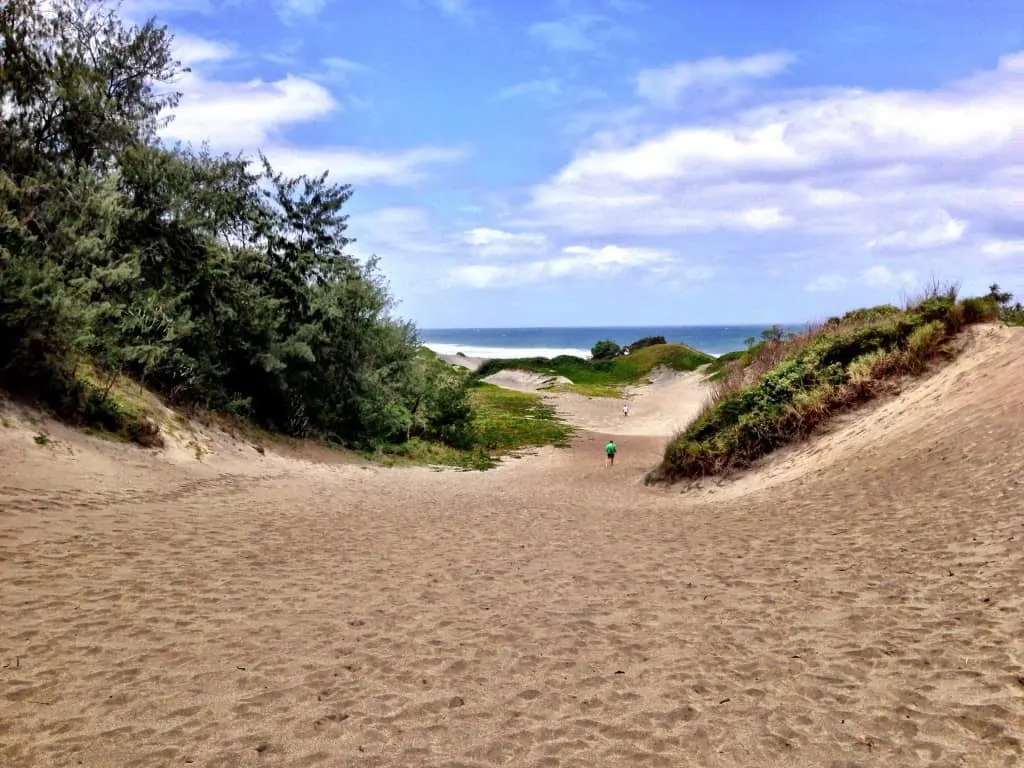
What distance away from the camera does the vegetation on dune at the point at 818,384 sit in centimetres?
1739

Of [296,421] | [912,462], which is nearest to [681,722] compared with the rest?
[912,462]

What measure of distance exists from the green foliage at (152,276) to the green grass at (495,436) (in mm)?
1782

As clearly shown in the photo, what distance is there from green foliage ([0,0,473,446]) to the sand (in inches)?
137

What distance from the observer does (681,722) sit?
194 inches

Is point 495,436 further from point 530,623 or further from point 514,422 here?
point 530,623

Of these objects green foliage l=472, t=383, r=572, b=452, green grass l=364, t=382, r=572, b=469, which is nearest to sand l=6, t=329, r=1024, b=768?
green grass l=364, t=382, r=572, b=469

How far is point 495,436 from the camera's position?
38531 mm

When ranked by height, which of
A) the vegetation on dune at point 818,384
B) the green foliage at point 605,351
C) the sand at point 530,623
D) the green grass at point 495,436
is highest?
the green foliage at point 605,351

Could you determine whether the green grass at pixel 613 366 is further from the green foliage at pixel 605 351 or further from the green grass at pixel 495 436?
the green grass at pixel 495 436

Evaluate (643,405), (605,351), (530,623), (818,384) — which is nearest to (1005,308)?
(818,384)

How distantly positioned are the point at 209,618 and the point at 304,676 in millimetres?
1798

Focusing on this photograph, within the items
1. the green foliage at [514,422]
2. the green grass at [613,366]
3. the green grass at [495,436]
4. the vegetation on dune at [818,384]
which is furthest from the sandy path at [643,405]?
the vegetation on dune at [818,384]

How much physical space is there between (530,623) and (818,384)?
46.1ft

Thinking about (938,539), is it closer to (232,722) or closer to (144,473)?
(232,722)
